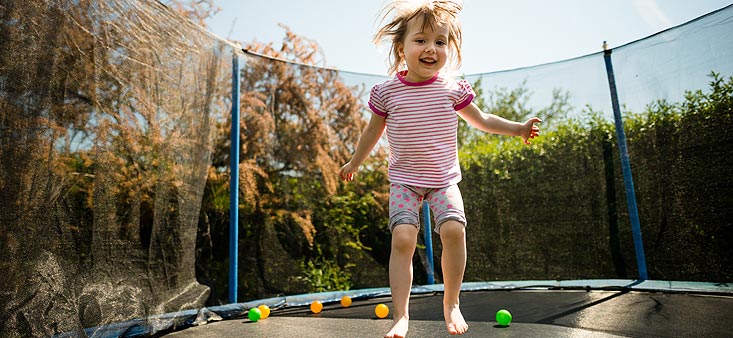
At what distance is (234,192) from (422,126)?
1.54m

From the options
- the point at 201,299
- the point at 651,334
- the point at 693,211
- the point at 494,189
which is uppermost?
the point at 494,189

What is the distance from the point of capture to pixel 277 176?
3266mm

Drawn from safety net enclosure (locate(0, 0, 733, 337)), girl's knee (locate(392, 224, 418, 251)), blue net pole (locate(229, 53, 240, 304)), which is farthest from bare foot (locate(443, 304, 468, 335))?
Result: blue net pole (locate(229, 53, 240, 304))

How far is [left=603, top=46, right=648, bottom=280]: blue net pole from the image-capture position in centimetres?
311

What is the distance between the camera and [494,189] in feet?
12.0

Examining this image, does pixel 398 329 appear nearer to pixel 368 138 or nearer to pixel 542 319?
pixel 368 138

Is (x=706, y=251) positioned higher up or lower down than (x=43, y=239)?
lower down

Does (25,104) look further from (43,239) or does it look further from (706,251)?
(706,251)

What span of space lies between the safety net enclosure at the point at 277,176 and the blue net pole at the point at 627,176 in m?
0.03

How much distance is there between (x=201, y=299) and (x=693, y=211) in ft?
8.77

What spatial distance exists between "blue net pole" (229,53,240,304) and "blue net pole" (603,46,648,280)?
2323 millimetres

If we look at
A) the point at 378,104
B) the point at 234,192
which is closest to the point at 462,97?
the point at 378,104

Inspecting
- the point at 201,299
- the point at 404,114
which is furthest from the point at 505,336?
the point at 201,299

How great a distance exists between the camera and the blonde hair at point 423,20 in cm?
172
